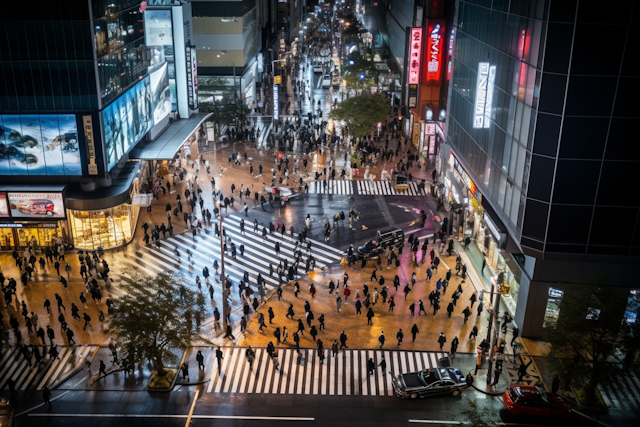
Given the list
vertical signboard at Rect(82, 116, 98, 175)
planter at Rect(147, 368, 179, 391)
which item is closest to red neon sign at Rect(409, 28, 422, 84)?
vertical signboard at Rect(82, 116, 98, 175)

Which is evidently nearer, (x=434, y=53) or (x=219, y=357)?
(x=219, y=357)

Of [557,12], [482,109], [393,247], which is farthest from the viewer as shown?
[393,247]

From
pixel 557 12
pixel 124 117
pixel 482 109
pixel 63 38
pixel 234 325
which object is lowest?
pixel 234 325

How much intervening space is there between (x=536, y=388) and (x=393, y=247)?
19330 millimetres

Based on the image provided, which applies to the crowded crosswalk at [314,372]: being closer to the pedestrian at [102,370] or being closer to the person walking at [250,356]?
the person walking at [250,356]

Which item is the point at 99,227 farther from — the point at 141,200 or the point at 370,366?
the point at 370,366

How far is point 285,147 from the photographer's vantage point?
242 feet

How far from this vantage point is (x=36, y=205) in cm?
4716

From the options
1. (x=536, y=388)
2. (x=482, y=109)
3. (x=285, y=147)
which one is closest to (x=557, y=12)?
(x=482, y=109)

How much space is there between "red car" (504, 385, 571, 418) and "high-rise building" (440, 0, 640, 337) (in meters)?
6.04

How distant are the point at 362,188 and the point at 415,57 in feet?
47.4

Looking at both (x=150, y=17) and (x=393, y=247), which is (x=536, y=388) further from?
(x=150, y=17)

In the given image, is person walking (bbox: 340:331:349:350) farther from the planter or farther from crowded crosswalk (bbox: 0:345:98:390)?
crowded crosswalk (bbox: 0:345:98:390)

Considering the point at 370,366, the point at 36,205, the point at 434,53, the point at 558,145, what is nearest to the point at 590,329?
the point at 558,145
